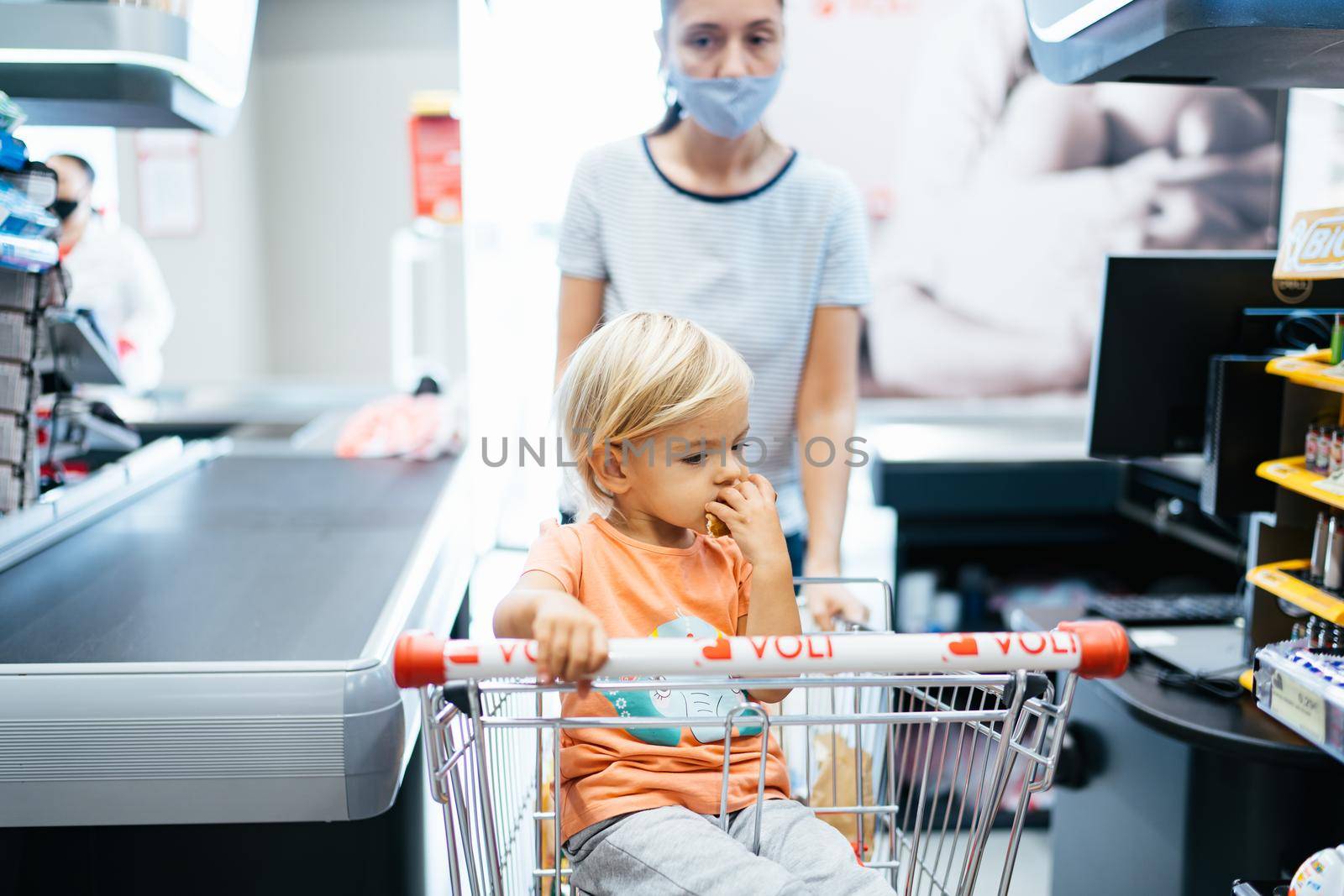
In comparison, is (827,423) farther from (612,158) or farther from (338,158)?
(338,158)

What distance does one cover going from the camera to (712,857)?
41.1 inches

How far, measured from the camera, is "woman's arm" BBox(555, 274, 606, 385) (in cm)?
165

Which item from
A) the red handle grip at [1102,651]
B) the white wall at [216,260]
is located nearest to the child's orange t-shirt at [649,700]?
the red handle grip at [1102,651]

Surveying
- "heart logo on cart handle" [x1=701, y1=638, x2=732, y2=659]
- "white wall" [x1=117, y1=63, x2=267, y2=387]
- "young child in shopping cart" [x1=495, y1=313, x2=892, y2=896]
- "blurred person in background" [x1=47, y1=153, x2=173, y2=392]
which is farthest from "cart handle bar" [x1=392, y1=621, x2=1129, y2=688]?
"white wall" [x1=117, y1=63, x2=267, y2=387]

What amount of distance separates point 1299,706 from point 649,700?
2.38ft

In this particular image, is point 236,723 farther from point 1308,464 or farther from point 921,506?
point 921,506

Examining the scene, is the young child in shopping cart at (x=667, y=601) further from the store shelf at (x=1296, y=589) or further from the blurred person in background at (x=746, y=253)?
the store shelf at (x=1296, y=589)

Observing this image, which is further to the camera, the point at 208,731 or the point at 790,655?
the point at 208,731

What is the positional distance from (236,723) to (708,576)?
0.54 metres

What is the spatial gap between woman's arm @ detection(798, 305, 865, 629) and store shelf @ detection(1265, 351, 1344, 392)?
572 mm

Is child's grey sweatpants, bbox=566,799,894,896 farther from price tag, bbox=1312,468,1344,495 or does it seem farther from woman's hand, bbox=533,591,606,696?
price tag, bbox=1312,468,1344,495

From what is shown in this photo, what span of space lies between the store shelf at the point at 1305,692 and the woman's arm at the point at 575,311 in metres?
1.02

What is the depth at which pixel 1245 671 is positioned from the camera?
1509 mm

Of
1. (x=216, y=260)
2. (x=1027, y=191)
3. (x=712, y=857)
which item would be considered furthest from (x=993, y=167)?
(x=216, y=260)
